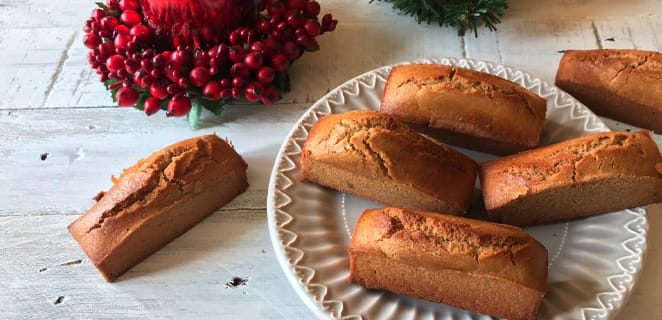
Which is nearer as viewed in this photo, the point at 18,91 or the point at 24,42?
the point at 18,91

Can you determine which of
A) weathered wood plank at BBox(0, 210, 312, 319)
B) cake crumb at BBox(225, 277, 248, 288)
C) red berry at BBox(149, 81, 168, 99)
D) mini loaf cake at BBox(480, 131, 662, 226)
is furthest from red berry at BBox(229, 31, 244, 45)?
mini loaf cake at BBox(480, 131, 662, 226)

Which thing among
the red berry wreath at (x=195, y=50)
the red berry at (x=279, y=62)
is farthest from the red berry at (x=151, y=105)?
Result: the red berry at (x=279, y=62)

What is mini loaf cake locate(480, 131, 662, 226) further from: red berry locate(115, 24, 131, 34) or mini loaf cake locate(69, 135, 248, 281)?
red berry locate(115, 24, 131, 34)

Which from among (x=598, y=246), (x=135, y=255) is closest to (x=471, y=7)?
(x=598, y=246)

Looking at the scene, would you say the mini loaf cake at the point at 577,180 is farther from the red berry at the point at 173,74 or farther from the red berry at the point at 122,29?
the red berry at the point at 122,29

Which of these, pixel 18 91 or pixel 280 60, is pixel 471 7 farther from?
pixel 18 91

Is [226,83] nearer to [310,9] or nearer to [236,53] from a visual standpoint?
[236,53]
